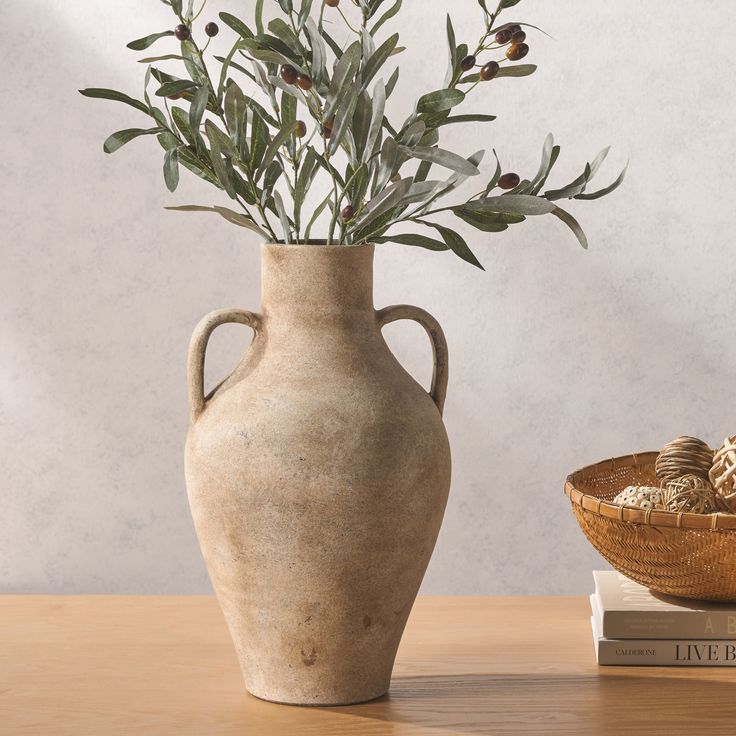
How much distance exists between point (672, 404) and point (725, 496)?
490 mm

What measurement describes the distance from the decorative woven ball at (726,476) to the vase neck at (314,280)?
46 centimetres

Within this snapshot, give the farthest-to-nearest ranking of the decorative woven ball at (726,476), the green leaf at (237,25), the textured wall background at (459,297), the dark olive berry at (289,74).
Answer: the textured wall background at (459,297) → the decorative woven ball at (726,476) → the green leaf at (237,25) → the dark olive berry at (289,74)

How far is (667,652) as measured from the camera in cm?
108

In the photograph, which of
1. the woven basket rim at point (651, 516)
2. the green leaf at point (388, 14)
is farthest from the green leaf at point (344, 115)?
the woven basket rim at point (651, 516)

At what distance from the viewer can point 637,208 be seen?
1.57m

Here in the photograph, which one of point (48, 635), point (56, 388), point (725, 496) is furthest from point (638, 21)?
point (48, 635)

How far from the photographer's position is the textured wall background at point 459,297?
1552 mm

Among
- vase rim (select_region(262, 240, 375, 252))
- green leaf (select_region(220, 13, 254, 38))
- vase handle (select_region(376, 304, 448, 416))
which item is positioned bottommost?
vase handle (select_region(376, 304, 448, 416))

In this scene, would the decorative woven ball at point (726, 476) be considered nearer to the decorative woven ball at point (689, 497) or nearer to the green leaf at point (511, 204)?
the decorative woven ball at point (689, 497)

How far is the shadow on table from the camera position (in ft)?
3.07

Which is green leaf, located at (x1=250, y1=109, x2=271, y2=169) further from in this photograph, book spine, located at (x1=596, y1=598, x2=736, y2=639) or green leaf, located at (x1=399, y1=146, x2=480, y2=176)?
book spine, located at (x1=596, y1=598, x2=736, y2=639)

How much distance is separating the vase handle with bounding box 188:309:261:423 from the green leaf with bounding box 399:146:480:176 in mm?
206

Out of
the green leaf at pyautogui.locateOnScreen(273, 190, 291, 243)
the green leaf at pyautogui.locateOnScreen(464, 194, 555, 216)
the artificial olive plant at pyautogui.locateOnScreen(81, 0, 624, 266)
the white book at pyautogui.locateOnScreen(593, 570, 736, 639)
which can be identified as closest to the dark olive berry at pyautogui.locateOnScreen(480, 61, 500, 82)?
the artificial olive plant at pyautogui.locateOnScreen(81, 0, 624, 266)

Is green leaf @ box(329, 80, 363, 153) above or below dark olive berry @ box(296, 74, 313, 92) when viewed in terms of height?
below
